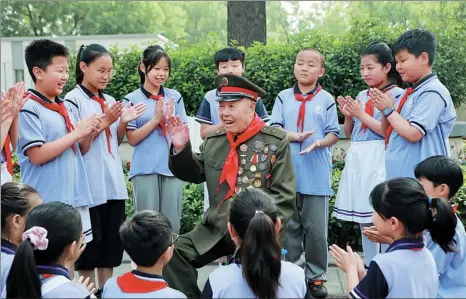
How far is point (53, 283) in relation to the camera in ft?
9.75

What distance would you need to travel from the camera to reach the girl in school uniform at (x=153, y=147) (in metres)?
4.97

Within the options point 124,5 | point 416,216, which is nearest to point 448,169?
point 416,216

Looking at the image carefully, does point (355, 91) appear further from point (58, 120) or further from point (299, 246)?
point (58, 120)

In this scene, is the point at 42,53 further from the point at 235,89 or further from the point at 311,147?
the point at 311,147

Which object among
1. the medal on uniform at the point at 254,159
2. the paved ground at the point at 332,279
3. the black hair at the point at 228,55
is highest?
the black hair at the point at 228,55

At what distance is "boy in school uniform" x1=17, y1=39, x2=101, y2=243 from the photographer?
4.10 meters

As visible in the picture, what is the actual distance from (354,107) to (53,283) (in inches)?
105

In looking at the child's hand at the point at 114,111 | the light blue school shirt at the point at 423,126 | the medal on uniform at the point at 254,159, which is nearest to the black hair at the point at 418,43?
the light blue school shirt at the point at 423,126

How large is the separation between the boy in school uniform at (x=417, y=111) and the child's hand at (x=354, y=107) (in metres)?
0.31

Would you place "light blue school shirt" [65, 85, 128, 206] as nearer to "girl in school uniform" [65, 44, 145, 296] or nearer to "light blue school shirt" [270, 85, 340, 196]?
"girl in school uniform" [65, 44, 145, 296]

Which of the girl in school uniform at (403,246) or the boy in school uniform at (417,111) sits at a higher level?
the boy in school uniform at (417,111)

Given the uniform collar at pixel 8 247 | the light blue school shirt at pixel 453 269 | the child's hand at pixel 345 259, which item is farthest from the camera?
the light blue school shirt at pixel 453 269

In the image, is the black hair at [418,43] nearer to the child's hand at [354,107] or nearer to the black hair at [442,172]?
the child's hand at [354,107]

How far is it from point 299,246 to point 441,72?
392 centimetres
